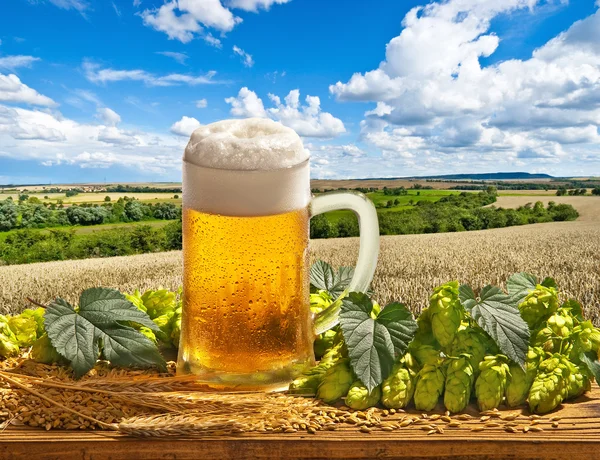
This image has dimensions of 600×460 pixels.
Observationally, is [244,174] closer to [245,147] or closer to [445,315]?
[245,147]

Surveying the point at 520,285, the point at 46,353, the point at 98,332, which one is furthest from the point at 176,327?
the point at 520,285

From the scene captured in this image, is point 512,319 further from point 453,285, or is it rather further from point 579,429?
point 579,429

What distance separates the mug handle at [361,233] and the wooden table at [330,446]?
52 centimetres

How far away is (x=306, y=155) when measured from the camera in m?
1.89

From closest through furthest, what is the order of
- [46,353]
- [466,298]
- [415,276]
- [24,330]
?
[466,298], [46,353], [24,330], [415,276]

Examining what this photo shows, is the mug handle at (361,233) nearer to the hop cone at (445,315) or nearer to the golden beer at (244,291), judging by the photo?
the golden beer at (244,291)

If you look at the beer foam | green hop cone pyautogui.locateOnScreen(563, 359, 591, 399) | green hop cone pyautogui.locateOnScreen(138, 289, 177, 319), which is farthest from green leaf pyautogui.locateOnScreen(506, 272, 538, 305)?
green hop cone pyautogui.locateOnScreen(138, 289, 177, 319)

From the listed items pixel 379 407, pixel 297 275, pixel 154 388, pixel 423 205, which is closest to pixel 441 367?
pixel 379 407

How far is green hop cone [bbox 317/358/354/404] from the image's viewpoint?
1734 millimetres

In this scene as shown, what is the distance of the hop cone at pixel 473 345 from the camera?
67.9 inches

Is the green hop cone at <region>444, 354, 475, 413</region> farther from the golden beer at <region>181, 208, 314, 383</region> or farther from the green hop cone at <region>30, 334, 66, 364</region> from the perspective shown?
the green hop cone at <region>30, 334, 66, 364</region>

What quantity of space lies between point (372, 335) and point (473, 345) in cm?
31

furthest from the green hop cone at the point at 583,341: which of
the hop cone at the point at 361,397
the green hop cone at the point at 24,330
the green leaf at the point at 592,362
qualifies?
the green hop cone at the point at 24,330

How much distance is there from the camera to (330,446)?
1.54 metres
